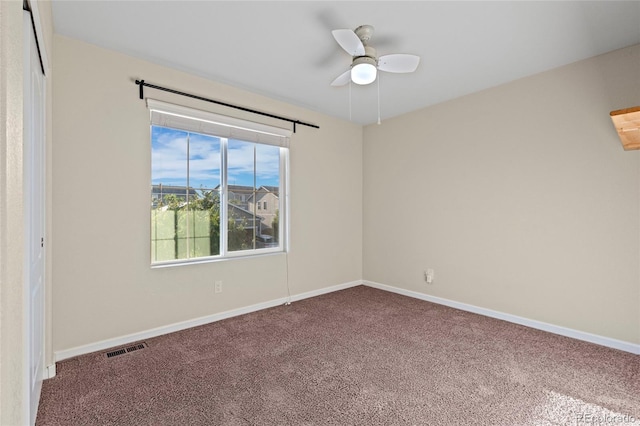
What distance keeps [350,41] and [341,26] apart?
327 millimetres

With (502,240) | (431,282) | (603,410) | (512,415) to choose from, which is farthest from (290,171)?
(603,410)

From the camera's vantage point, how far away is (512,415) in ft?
5.90

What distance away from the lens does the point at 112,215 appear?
2648mm

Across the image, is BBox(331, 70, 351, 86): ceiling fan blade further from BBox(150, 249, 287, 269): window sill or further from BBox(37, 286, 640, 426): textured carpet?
BBox(37, 286, 640, 426): textured carpet

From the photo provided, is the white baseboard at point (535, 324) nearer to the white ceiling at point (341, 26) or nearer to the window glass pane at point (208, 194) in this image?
the window glass pane at point (208, 194)

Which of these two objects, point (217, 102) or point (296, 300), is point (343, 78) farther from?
point (296, 300)

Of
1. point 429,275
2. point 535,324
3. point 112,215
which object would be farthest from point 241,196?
point 535,324

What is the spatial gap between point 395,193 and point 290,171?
151 centimetres

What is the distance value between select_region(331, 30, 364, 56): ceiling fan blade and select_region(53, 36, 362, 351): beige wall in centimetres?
166

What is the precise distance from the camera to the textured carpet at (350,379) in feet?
5.90

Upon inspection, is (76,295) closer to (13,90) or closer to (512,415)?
(13,90)

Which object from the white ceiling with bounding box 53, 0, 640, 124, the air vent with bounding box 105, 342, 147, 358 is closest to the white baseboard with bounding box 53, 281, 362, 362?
the air vent with bounding box 105, 342, 147, 358

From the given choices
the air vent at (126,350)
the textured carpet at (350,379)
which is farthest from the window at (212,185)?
the textured carpet at (350,379)

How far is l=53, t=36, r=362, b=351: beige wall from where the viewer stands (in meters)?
2.43
